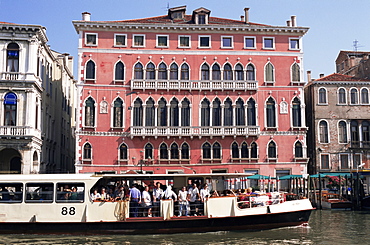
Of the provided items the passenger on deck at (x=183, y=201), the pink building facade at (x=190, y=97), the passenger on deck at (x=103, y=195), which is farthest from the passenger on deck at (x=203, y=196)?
the pink building facade at (x=190, y=97)

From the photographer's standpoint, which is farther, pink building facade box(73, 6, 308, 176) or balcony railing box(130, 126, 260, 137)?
pink building facade box(73, 6, 308, 176)

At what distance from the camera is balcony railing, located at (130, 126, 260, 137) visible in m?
29.6

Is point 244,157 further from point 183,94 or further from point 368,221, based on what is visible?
point 368,221

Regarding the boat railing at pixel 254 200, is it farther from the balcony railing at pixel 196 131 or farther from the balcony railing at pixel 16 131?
the balcony railing at pixel 16 131

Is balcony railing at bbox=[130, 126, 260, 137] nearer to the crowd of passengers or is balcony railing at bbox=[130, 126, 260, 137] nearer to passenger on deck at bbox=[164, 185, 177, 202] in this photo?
the crowd of passengers

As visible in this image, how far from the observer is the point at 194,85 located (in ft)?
99.4

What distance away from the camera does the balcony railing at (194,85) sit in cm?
2995

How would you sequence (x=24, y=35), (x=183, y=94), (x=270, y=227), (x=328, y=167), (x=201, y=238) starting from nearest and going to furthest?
(x=201, y=238), (x=270, y=227), (x=24, y=35), (x=183, y=94), (x=328, y=167)

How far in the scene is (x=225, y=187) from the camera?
60.3 ft

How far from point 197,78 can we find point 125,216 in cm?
1587

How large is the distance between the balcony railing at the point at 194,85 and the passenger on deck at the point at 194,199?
1399 cm

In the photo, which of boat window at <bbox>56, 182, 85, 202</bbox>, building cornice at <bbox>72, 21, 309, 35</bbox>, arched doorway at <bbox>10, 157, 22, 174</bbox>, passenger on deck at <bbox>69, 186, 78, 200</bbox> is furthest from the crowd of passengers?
building cornice at <bbox>72, 21, 309, 35</bbox>

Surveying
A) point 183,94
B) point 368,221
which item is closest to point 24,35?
point 183,94

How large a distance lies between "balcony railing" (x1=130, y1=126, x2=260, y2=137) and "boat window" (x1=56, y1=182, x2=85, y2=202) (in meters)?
13.0
